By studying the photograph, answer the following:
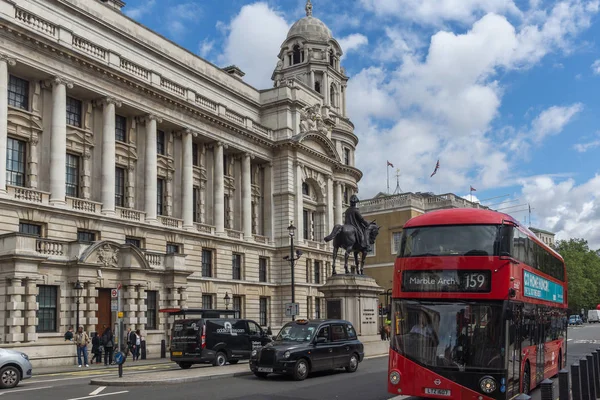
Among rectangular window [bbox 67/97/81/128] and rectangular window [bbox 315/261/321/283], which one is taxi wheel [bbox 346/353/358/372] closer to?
rectangular window [bbox 67/97/81/128]

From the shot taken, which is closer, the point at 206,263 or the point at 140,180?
the point at 140,180

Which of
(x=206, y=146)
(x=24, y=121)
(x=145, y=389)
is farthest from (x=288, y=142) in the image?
(x=145, y=389)

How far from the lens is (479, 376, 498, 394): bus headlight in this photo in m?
11.9

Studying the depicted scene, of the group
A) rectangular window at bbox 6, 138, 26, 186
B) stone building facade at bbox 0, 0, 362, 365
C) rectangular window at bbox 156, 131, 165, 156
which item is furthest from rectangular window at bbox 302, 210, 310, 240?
rectangular window at bbox 6, 138, 26, 186

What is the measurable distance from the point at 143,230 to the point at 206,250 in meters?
7.40

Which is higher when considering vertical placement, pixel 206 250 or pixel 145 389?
pixel 206 250

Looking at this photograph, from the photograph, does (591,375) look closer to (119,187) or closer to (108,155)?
(108,155)

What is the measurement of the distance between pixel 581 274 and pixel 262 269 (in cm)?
6690

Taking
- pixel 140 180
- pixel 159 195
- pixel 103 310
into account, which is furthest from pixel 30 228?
pixel 159 195

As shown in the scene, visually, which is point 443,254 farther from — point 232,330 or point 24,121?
point 24,121

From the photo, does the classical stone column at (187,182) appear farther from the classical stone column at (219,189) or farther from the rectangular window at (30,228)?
the rectangular window at (30,228)

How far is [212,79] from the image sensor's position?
166 ft

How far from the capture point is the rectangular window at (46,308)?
2936 centimetres

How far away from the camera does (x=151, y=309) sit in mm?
→ 35906
